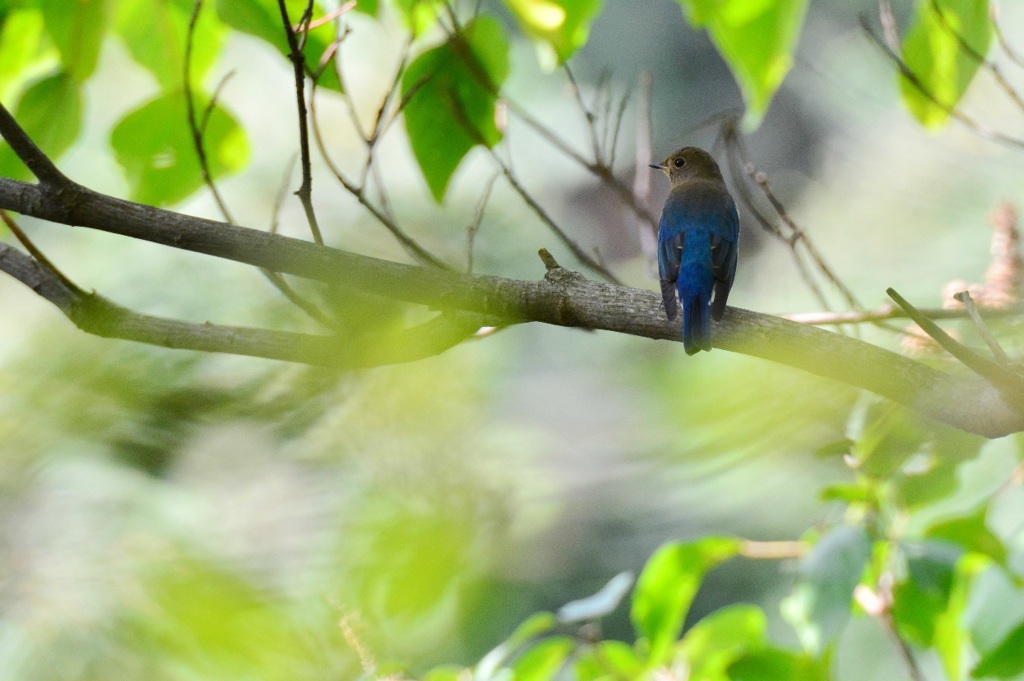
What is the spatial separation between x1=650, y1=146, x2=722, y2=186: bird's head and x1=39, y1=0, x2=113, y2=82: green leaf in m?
1.81

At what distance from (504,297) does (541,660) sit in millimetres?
612

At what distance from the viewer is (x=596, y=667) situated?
1.67 metres

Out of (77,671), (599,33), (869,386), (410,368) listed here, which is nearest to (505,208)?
(599,33)

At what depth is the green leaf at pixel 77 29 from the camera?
4.58 ft

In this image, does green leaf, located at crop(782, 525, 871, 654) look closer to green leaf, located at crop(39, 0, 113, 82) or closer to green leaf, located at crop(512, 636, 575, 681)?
green leaf, located at crop(512, 636, 575, 681)

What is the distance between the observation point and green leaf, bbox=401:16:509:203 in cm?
142

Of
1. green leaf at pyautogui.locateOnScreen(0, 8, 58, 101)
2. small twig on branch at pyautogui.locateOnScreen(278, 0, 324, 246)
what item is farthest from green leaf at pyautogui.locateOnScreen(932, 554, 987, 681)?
green leaf at pyautogui.locateOnScreen(0, 8, 58, 101)

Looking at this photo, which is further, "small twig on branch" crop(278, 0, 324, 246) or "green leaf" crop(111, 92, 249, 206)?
"green leaf" crop(111, 92, 249, 206)

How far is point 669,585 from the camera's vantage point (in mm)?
1522

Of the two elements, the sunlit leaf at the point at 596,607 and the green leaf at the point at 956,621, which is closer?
the green leaf at the point at 956,621

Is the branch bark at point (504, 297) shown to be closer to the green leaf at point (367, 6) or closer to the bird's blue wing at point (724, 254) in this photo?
the green leaf at point (367, 6)

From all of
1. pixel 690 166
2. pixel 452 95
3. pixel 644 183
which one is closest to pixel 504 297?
pixel 452 95

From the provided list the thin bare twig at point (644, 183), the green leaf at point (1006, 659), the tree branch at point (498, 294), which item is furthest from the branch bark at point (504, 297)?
the thin bare twig at point (644, 183)

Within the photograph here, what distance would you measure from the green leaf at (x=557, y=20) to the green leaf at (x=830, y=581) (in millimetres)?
761
